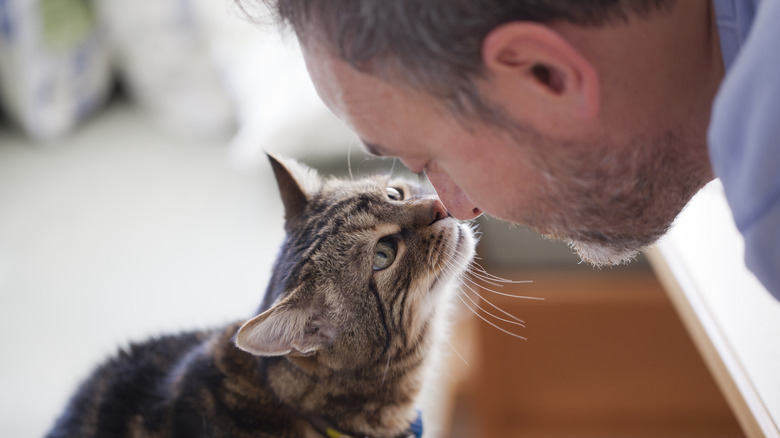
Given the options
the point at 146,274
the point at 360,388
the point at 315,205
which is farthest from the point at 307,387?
the point at 146,274

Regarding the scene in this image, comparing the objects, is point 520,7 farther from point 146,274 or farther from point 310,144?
point 146,274

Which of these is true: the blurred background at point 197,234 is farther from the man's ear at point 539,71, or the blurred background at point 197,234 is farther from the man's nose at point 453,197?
the man's ear at point 539,71

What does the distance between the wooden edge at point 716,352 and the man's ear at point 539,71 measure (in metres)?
0.45

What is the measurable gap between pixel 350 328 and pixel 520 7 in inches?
24.9

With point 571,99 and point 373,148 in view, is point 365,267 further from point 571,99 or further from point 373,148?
point 571,99

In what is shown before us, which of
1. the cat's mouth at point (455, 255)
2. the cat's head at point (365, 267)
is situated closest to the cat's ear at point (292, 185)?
the cat's head at point (365, 267)

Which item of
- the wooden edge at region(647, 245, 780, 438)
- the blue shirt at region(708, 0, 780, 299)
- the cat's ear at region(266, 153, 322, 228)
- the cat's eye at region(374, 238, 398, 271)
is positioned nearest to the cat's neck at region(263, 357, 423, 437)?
the cat's eye at region(374, 238, 398, 271)

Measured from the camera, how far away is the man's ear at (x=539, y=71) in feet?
2.06

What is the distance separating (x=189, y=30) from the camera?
83.0 inches

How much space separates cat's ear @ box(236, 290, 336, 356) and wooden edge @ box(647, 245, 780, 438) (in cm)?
57

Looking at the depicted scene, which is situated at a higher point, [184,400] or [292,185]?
[292,185]

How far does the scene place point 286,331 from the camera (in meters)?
0.98

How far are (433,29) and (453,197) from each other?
0.31m

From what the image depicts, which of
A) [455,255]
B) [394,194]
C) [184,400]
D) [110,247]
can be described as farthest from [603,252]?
[110,247]
